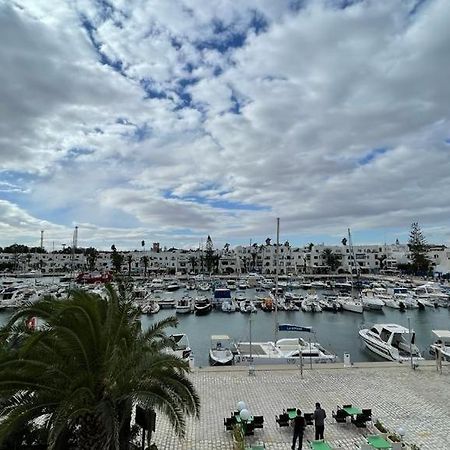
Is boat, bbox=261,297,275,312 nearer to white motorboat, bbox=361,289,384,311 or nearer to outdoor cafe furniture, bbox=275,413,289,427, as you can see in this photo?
white motorboat, bbox=361,289,384,311

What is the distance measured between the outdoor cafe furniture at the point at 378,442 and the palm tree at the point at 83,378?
580cm

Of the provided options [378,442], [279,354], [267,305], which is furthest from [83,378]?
[267,305]

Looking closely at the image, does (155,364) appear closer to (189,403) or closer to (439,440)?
(189,403)

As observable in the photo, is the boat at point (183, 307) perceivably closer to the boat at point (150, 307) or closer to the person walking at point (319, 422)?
the boat at point (150, 307)

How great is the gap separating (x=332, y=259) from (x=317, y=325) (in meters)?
88.4

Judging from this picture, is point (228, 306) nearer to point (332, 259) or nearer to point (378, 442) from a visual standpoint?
point (378, 442)

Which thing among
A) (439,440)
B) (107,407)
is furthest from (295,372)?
(107,407)

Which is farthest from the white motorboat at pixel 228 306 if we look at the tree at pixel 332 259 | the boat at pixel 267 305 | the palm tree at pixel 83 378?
the tree at pixel 332 259

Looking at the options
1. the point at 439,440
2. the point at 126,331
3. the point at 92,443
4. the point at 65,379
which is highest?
the point at 126,331

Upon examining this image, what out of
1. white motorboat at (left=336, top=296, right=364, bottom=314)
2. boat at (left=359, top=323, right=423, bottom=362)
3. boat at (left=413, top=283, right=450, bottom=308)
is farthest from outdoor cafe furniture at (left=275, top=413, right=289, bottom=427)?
boat at (left=413, top=283, right=450, bottom=308)

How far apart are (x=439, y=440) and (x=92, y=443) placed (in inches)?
418

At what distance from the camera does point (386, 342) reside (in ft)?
101

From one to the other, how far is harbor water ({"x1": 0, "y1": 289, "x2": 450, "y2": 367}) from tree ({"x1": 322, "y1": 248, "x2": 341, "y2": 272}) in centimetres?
7134

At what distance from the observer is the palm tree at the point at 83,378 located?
827 cm
